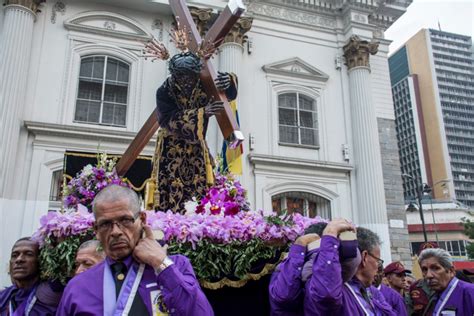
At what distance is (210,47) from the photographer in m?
4.62

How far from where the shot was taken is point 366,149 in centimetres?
1316

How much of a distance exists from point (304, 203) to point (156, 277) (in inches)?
451

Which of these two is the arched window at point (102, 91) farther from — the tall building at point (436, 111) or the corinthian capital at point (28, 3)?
the tall building at point (436, 111)

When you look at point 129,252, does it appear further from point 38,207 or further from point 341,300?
point 38,207

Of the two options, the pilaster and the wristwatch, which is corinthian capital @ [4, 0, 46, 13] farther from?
the wristwatch

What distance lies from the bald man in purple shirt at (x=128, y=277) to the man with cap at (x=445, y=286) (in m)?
2.80

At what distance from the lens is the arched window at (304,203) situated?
12789 millimetres

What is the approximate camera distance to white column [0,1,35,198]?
10016 millimetres

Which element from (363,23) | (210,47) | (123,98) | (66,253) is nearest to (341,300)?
(66,253)

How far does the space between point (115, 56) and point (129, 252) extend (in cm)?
1116

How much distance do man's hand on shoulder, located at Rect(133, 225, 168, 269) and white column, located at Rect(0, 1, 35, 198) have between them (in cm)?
919

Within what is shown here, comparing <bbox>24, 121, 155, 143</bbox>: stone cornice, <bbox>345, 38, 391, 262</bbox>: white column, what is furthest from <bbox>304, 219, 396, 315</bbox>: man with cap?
<bbox>345, 38, 391, 262</bbox>: white column

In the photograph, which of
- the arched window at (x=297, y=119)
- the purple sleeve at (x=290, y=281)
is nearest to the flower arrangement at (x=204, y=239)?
the purple sleeve at (x=290, y=281)

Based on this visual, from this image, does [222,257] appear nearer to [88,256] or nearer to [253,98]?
[88,256]
